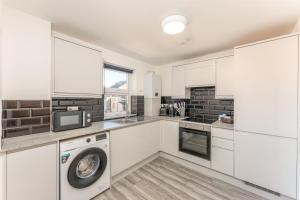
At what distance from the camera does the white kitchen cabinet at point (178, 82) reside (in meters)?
3.01

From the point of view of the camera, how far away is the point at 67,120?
1731 mm

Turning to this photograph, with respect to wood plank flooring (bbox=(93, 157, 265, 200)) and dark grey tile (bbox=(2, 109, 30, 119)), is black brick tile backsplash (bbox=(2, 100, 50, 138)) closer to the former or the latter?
dark grey tile (bbox=(2, 109, 30, 119))

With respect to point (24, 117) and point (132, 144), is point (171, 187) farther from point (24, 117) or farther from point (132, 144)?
point (24, 117)

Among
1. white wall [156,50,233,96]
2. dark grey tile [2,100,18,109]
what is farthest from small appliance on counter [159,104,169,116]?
dark grey tile [2,100,18,109]

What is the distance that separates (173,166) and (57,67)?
8.19 ft

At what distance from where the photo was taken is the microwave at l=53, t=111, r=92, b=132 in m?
1.64

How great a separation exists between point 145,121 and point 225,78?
5.34 feet

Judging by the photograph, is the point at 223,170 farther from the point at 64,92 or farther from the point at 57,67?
the point at 57,67

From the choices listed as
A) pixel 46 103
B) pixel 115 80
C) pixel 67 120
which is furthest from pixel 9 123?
pixel 115 80

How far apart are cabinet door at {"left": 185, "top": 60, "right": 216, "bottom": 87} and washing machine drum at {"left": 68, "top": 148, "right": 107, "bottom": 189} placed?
2.12 meters

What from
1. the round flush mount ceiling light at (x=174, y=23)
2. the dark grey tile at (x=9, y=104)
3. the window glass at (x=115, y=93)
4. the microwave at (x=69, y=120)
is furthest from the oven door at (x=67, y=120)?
the round flush mount ceiling light at (x=174, y=23)

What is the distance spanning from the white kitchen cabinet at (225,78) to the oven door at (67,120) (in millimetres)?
2315

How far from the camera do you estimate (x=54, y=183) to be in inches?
56.0

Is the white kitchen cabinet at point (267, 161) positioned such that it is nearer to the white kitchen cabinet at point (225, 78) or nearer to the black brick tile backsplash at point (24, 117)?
the white kitchen cabinet at point (225, 78)
